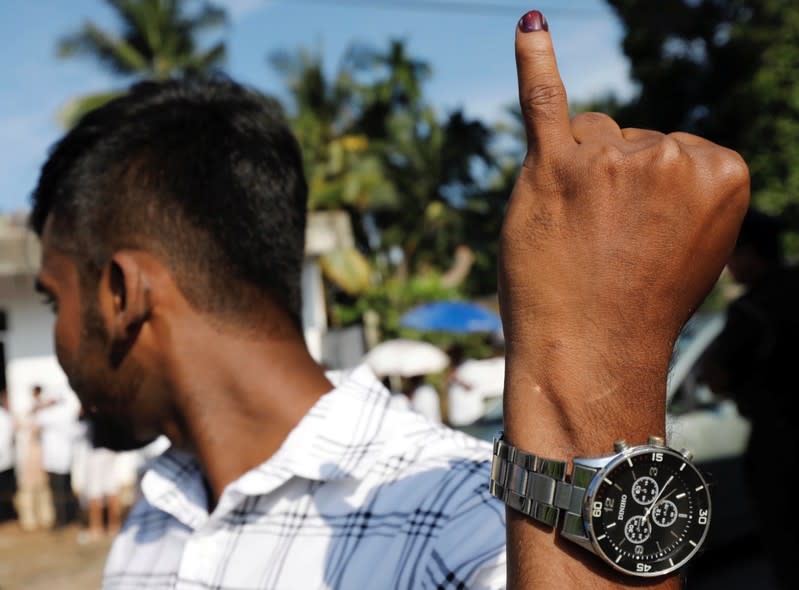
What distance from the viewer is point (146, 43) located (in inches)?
861

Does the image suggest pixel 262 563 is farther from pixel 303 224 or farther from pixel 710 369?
pixel 710 369

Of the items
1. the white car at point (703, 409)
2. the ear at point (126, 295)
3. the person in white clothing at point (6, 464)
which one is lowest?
the person in white clothing at point (6, 464)

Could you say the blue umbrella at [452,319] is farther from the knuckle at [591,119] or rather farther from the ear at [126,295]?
the knuckle at [591,119]

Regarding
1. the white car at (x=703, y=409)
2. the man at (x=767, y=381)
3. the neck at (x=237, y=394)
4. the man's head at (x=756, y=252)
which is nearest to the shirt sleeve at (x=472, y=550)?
the neck at (x=237, y=394)

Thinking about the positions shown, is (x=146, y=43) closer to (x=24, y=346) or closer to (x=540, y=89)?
(x=24, y=346)

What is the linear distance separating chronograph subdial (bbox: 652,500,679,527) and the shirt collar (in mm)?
598

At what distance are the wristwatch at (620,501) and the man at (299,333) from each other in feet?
0.07

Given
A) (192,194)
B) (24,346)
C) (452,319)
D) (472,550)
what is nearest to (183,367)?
(192,194)

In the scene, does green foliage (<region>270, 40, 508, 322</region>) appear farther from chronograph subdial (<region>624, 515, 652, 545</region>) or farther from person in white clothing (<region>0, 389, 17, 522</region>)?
chronograph subdial (<region>624, 515, 652, 545</region>)

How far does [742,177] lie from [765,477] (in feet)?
10.3

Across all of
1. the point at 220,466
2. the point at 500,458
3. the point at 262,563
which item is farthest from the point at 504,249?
the point at 220,466

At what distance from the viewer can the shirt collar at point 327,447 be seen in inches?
54.6

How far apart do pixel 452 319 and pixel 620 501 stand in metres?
12.2

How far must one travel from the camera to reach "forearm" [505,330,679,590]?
33.1 inches
